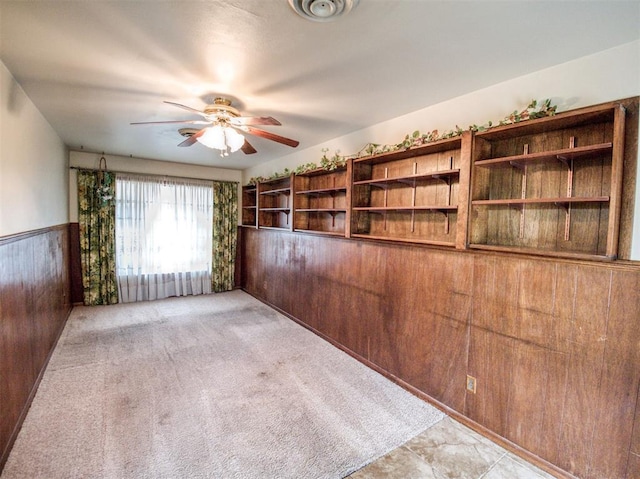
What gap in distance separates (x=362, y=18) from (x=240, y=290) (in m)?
5.42

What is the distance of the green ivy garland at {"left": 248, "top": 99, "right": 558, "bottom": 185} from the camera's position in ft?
6.13

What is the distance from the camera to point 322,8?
1.41 m

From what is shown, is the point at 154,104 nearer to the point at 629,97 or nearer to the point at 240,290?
the point at 629,97

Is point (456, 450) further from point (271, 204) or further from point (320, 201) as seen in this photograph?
point (271, 204)

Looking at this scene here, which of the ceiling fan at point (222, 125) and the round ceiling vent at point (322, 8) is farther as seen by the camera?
the ceiling fan at point (222, 125)

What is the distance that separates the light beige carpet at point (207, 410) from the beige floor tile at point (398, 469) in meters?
A: 0.06

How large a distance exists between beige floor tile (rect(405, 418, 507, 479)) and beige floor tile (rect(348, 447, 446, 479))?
0.06 meters

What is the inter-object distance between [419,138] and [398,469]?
94.6 inches

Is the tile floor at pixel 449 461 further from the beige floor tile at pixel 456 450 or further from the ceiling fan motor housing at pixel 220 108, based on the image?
the ceiling fan motor housing at pixel 220 108

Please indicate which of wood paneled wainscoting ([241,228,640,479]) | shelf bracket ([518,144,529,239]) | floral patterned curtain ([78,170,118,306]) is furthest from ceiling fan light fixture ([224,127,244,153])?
floral patterned curtain ([78,170,118,306])

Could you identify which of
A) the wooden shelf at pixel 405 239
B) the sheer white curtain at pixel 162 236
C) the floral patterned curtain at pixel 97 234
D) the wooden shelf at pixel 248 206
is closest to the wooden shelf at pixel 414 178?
the wooden shelf at pixel 405 239

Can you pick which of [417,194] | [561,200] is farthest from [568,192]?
[417,194]

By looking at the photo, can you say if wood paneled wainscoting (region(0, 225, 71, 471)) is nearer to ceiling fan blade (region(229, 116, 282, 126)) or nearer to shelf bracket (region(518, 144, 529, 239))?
ceiling fan blade (region(229, 116, 282, 126))

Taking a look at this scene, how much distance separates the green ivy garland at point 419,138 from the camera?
6.13 ft
